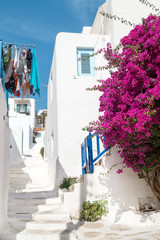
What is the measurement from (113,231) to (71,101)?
6297mm

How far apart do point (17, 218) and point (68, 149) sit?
3879 mm

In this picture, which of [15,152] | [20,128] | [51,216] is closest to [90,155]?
[51,216]

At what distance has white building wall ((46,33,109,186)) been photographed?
10289 mm

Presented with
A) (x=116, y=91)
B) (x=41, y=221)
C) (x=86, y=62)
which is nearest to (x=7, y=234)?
(x=41, y=221)

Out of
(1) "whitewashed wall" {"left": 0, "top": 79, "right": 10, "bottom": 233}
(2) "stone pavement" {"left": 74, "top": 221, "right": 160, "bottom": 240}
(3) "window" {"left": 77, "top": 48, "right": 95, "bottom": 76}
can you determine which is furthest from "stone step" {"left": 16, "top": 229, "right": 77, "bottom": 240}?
(3) "window" {"left": 77, "top": 48, "right": 95, "bottom": 76}

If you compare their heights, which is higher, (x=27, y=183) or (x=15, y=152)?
(x=15, y=152)

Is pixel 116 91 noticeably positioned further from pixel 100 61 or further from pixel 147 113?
pixel 100 61

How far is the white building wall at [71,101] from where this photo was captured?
10289 millimetres

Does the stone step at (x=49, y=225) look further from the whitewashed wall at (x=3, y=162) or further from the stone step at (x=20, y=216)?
the whitewashed wall at (x=3, y=162)

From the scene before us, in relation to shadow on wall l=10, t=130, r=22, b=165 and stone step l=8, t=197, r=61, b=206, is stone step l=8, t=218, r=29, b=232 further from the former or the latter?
shadow on wall l=10, t=130, r=22, b=165

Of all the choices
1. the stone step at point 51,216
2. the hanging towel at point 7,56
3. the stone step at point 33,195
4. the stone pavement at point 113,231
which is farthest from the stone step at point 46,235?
the hanging towel at point 7,56

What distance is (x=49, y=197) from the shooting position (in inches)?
376

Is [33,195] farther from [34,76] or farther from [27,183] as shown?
[34,76]

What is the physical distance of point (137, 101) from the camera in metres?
5.86
